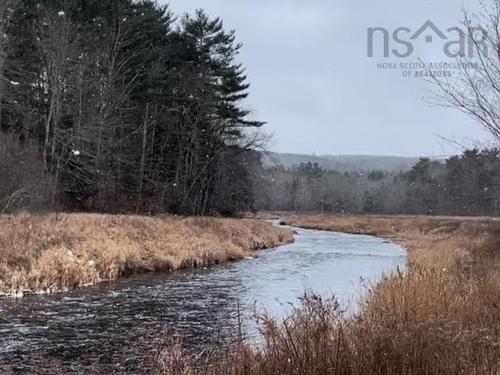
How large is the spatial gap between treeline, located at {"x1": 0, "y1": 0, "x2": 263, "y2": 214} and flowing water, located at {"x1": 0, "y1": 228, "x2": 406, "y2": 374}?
9778 millimetres

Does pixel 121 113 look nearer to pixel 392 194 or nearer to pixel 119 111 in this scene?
pixel 119 111

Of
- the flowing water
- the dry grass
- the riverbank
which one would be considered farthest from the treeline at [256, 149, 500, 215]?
the dry grass

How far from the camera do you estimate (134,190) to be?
133 ft

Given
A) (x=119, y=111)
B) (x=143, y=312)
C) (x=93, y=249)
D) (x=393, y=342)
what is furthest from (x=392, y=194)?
(x=393, y=342)

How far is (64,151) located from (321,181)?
11990cm

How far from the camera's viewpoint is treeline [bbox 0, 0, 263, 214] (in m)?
31.1

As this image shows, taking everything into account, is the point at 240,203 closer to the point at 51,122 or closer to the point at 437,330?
the point at 51,122

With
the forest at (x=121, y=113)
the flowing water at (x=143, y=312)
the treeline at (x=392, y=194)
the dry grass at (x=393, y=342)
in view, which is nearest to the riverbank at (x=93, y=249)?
the flowing water at (x=143, y=312)

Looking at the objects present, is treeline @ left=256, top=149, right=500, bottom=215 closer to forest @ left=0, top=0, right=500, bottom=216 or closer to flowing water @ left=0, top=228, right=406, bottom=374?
forest @ left=0, top=0, right=500, bottom=216

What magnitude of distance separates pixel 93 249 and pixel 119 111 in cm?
2176

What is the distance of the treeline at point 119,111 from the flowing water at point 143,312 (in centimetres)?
978

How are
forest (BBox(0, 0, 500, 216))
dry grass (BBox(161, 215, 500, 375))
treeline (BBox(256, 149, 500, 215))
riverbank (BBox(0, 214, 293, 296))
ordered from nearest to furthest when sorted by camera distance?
dry grass (BBox(161, 215, 500, 375)), riverbank (BBox(0, 214, 293, 296)), forest (BBox(0, 0, 500, 216)), treeline (BBox(256, 149, 500, 215))

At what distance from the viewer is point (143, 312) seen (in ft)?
43.2

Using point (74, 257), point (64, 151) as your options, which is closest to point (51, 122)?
point (64, 151)
